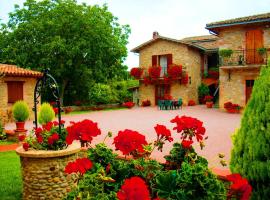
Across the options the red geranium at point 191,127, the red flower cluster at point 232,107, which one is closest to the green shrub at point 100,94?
the red flower cluster at point 232,107

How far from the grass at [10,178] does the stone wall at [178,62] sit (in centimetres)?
1995

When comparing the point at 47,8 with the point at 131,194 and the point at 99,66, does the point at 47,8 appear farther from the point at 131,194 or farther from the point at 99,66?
the point at 131,194

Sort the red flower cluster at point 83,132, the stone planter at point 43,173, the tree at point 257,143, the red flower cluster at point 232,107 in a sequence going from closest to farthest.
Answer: the tree at point 257,143, the red flower cluster at point 83,132, the stone planter at point 43,173, the red flower cluster at point 232,107

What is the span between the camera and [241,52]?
19.2m

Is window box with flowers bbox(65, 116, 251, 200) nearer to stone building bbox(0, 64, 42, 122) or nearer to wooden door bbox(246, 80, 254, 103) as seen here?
stone building bbox(0, 64, 42, 122)

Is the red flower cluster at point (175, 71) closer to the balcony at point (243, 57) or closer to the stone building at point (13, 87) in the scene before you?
the balcony at point (243, 57)

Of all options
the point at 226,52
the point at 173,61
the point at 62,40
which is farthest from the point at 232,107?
the point at 62,40

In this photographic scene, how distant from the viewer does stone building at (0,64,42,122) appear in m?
16.8

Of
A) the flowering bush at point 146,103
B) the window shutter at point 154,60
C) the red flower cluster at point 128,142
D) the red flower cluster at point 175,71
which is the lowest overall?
the flowering bush at point 146,103

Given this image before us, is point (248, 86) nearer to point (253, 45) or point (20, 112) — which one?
point (253, 45)

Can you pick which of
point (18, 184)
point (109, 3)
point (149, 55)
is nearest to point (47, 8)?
point (109, 3)

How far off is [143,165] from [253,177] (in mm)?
1018

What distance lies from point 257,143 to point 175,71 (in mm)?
23280

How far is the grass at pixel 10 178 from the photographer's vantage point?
4973 millimetres
